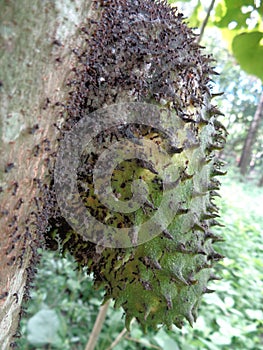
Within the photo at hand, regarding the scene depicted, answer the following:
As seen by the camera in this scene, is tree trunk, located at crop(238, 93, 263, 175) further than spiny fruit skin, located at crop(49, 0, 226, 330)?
Yes

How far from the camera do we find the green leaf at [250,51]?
153cm

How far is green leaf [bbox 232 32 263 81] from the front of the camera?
5.02 ft

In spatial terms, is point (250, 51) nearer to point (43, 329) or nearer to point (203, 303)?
point (43, 329)

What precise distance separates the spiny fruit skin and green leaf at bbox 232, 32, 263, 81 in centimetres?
69

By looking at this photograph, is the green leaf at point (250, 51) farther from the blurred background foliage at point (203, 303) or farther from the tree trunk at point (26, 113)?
the tree trunk at point (26, 113)

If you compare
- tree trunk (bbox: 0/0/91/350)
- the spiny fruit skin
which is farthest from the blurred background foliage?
tree trunk (bbox: 0/0/91/350)

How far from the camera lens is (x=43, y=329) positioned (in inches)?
69.9

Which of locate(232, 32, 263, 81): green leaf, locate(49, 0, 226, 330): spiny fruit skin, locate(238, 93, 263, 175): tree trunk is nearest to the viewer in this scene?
locate(49, 0, 226, 330): spiny fruit skin

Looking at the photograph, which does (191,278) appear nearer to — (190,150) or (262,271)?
(190,150)

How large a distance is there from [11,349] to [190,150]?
1.68 ft

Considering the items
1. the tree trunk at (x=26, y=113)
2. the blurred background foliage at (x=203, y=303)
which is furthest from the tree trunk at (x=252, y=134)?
the tree trunk at (x=26, y=113)

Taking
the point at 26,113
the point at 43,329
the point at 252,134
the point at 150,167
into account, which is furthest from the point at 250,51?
the point at 252,134

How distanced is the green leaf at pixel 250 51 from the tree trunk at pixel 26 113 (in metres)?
1.16

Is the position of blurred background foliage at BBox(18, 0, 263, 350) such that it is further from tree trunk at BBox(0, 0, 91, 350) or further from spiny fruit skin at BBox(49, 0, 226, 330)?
tree trunk at BBox(0, 0, 91, 350)
